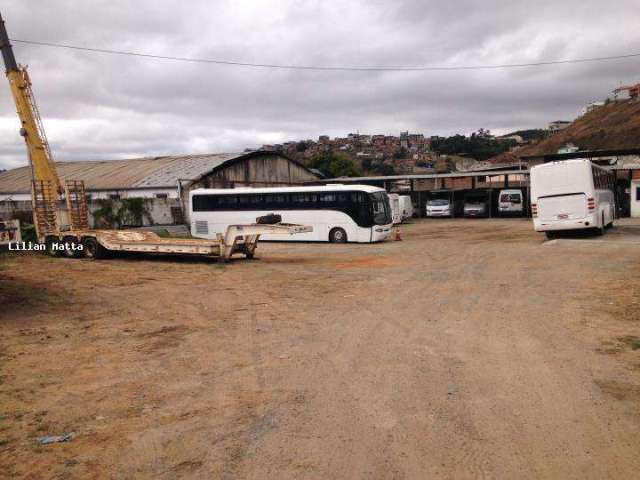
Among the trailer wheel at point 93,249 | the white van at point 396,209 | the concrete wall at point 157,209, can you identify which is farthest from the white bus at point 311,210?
the white van at point 396,209

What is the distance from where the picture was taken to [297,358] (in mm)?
6824

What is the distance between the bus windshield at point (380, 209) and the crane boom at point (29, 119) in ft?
41.9

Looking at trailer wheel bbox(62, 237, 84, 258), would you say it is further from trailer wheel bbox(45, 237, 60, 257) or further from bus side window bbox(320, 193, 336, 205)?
bus side window bbox(320, 193, 336, 205)

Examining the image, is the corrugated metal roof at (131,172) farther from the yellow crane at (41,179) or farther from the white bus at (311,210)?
the yellow crane at (41,179)

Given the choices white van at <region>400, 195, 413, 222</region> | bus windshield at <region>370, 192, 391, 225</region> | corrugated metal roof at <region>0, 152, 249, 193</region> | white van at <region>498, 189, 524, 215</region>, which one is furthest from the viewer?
white van at <region>400, 195, 413, 222</region>

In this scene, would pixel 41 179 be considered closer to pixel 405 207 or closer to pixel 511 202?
pixel 405 207

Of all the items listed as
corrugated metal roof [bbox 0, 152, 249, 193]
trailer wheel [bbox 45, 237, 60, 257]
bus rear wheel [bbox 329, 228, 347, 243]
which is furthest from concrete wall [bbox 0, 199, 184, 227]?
bus rear wheel [bbox 329, 228, 347, 243]

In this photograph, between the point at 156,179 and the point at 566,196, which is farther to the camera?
the point at 156,179

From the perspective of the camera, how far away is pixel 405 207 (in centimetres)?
4153

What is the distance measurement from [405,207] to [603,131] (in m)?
16.3

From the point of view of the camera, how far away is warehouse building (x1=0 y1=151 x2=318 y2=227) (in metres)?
29.9

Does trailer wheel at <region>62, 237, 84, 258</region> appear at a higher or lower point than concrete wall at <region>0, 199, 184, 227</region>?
lower

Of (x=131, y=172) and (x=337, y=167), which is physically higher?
(x=337, y=167)

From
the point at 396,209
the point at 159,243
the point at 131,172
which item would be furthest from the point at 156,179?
the point at 159,243
